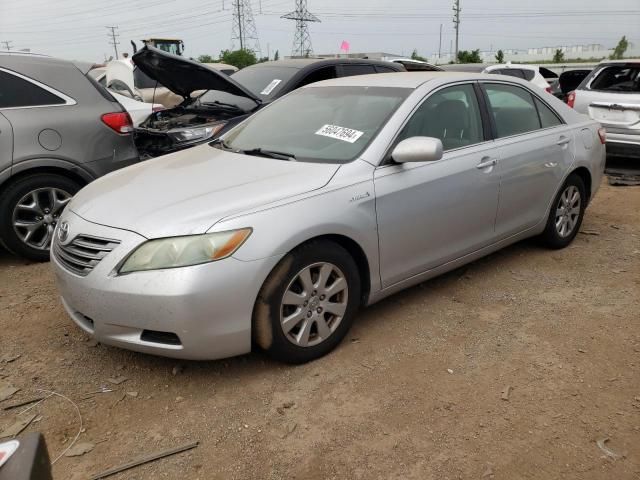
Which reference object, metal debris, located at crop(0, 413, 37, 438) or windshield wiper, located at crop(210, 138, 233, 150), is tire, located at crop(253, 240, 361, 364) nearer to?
metal debris, located at crop(0, 413, 37, 438)

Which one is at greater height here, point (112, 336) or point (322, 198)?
point (322, 198)

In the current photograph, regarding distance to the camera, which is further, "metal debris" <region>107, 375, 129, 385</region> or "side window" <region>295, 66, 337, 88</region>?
"side window" <region>295, 66, 337, 88</region>

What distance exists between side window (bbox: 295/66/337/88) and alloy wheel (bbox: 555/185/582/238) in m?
3.11

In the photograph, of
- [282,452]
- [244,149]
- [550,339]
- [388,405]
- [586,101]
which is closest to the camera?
[282,452]

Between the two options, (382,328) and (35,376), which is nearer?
(35,376)

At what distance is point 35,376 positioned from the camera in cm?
305

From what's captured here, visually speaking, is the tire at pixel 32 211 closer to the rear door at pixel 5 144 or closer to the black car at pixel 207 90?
the rear door at pixel 5 144

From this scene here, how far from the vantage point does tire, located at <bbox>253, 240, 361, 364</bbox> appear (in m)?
2.83

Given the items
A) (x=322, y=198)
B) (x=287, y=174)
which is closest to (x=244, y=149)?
(x=287, y=174)

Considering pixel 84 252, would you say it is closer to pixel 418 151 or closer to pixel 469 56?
pixel 418 151

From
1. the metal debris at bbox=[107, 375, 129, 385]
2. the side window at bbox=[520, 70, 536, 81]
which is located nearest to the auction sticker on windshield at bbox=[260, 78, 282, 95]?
the metal debris at bbox=[107, 375, 129, 385]

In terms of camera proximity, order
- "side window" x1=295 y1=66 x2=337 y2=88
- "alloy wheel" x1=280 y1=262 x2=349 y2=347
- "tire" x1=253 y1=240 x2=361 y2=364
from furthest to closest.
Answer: "side window" x1=295 y1=66 x2=337 y2=88, "alloy wheel" x1=280 y1=262 x2=349 y2=347, "tire" x1=253 y1=240 x2=361 y2=364

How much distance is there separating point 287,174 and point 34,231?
2670 millimetres

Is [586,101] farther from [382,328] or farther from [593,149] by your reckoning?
[382,328]
